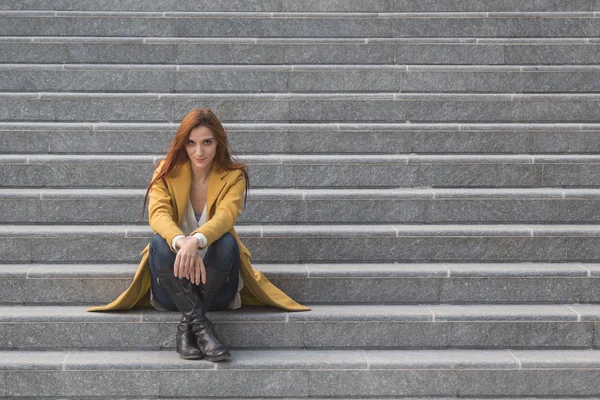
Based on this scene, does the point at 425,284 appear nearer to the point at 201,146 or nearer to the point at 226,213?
the point at 226,213

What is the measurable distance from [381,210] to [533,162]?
3.93 ft

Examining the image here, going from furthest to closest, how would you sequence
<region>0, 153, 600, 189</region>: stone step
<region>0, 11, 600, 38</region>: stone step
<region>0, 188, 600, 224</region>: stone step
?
<region>0, 11, 600, 38</region>: stone step, <region>0, 153, 600, 189</region>: stone step, <region>0, 188, 600, 224</region>: stone step

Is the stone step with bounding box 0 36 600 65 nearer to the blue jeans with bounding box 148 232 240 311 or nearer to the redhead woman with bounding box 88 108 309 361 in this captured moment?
the redhead woman with bounding box 88 108 309 361

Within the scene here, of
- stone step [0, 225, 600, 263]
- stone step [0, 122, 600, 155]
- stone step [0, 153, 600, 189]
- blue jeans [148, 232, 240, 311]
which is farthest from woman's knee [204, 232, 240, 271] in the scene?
stone step [0, 122, 600, 155]

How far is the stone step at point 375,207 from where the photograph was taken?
506 cm


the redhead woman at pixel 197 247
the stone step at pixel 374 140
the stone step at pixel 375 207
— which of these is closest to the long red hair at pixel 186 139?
the redhead woman at pixel 197 247

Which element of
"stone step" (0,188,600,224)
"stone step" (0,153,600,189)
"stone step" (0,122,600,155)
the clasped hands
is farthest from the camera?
"stone step" (0,122,600,155)

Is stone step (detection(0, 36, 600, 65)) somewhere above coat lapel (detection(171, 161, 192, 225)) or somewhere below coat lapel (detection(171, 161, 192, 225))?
above

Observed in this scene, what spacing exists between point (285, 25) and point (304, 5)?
421mm

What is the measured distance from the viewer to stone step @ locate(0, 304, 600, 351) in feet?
14.1

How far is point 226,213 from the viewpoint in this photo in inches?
162

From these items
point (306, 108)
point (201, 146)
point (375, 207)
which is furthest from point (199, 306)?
point (306, 108)

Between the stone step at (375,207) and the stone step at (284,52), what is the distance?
1717mm

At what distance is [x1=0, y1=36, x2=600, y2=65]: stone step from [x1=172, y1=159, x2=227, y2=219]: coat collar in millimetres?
2391
